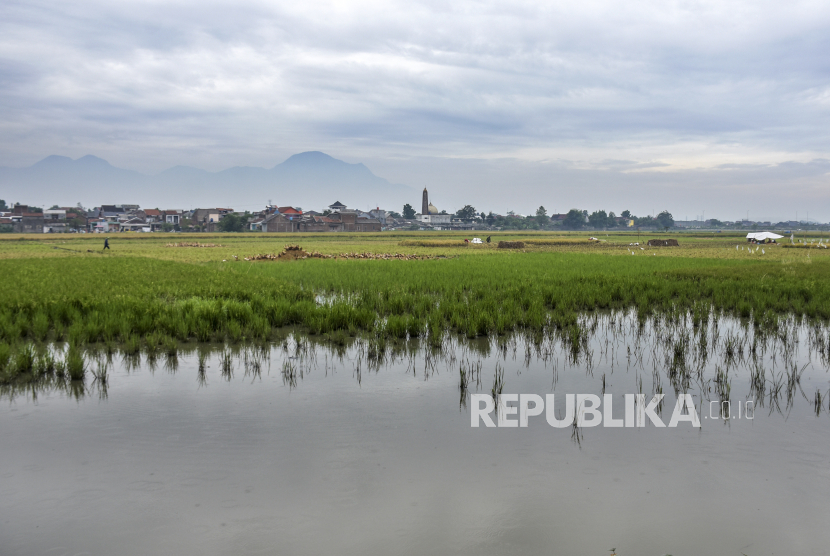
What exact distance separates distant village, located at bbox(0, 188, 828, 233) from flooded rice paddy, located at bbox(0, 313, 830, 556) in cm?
7013

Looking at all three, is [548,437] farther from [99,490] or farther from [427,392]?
[99,490]

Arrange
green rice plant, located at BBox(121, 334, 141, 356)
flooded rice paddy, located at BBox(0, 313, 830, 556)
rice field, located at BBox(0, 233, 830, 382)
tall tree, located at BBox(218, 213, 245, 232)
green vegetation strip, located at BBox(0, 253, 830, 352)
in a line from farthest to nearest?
tall tree, located at BBox(218, 213, 245, 232)
green vegetation strip, located at BBox(0, 253, 830, 352)
rice field, located at BBox(0, 233, 830, 382)
green rice plant, located at BBox(121, 334, 141, 356)
flooded rice paddy, located at BBox(0, 313, 830, 556)

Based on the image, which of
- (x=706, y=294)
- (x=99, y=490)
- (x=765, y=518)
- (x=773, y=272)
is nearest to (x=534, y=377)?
(x=765, y=518)

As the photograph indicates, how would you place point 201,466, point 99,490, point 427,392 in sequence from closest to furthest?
point 99,490 < point 201,466 < point 427,392

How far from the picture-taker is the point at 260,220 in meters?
106

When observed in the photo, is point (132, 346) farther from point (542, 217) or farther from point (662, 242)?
point (542, 217)

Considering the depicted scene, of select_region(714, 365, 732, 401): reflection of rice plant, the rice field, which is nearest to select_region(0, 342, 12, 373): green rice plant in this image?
the rice field

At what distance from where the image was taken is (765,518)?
140 inches

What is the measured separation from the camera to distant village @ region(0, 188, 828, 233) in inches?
3944

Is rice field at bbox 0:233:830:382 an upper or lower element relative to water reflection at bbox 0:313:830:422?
upper

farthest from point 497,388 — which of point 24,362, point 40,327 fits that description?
point 40,327

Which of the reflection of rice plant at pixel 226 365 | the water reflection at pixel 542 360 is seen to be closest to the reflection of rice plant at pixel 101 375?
the water reflection at pixel 542 360

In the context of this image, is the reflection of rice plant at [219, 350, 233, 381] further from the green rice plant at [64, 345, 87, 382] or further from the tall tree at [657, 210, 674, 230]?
the tall tree at [657, 210, 674, 230]

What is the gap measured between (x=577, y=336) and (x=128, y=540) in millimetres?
7081
